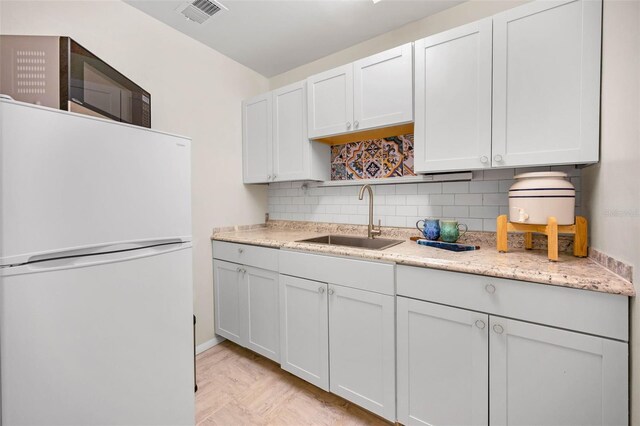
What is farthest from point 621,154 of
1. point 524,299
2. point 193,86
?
point 193,86

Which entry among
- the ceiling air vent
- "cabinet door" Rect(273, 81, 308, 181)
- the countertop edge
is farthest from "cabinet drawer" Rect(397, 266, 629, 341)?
the ceiling air vent

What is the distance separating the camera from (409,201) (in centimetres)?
202

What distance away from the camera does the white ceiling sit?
178 centimetres

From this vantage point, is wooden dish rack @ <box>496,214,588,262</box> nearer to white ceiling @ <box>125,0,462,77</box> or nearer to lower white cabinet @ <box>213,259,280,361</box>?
lower white cabinet @ <box>213,259,280,361</box>

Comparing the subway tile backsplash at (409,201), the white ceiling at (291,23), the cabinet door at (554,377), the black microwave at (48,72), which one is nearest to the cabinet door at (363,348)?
the cabinet door at (554,377)

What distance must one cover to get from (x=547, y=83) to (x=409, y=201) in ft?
3.31

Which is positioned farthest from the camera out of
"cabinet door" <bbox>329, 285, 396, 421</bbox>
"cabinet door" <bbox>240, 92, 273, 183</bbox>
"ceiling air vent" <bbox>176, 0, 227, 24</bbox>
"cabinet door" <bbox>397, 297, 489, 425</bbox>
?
"cabinet door" <bbox>240, 92, 273, 183</bbox>

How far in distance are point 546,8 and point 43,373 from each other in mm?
2525

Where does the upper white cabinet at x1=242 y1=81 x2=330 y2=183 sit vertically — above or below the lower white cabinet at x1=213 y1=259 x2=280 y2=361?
above

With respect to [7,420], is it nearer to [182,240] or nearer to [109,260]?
[109,260]

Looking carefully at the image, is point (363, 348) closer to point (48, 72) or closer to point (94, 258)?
point (94, 258)

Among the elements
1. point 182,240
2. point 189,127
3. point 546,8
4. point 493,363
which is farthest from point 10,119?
point 546,8

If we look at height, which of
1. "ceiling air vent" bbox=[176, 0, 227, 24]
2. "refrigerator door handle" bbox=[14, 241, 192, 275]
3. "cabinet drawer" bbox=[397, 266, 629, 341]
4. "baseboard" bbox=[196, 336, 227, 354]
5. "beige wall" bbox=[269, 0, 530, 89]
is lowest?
"baseboard" bbox=[196, 336, 227, 354]

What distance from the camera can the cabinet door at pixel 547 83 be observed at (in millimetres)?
1177
